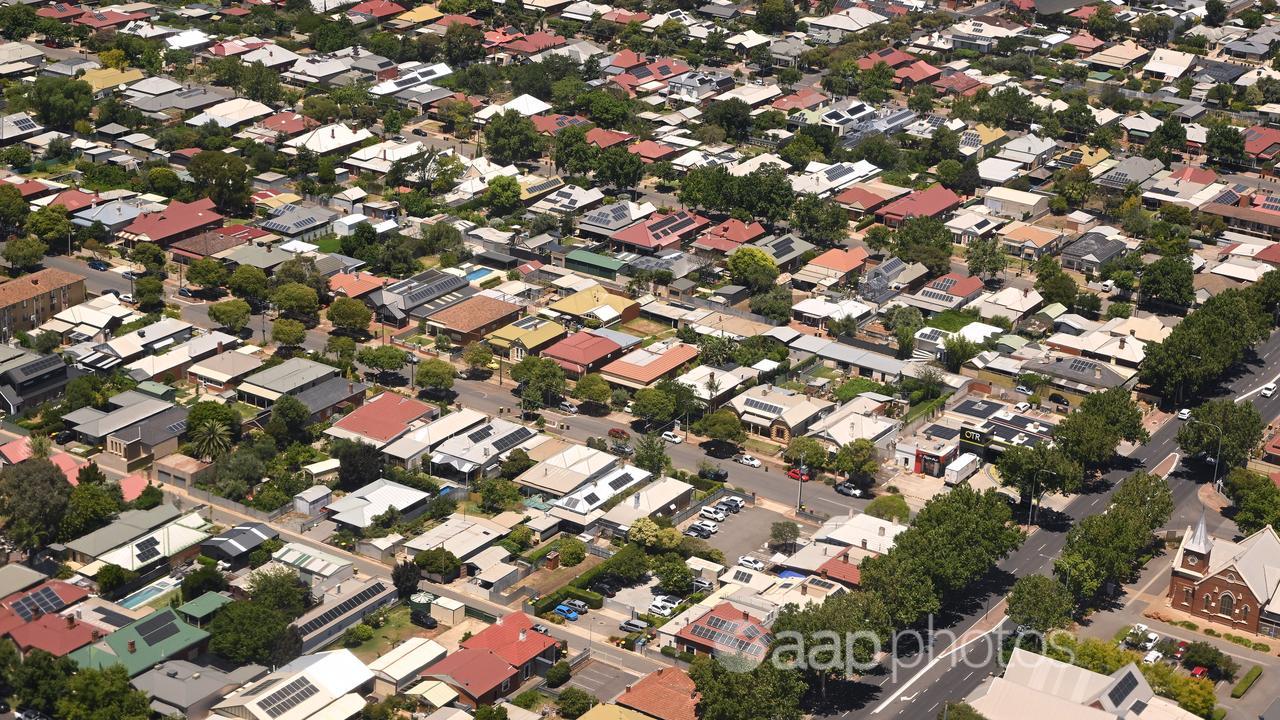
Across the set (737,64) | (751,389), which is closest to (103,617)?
(751,389)

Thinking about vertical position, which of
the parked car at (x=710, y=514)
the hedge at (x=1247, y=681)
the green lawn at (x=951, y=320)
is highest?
the parked car at (x=710, y=514)

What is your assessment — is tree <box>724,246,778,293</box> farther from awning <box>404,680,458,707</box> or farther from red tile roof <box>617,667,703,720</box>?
awning <box>404,680,458,707</box>

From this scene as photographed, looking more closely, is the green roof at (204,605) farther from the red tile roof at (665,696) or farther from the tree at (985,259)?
the tree at (985,259)

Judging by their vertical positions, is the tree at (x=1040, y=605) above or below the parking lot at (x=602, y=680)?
above

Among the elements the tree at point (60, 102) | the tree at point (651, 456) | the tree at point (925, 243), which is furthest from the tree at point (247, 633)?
the tree at point (60, 102)

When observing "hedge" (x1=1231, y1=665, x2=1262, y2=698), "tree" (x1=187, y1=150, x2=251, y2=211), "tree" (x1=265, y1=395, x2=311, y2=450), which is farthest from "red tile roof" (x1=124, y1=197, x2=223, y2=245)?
"hedge" (x1=1231, y1=665, x2=1262, y2=698)
